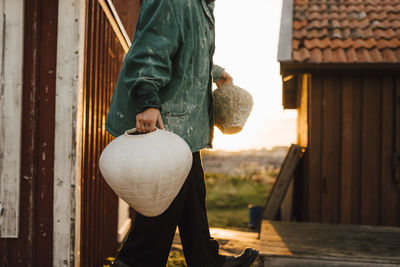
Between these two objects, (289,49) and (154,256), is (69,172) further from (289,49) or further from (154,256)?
(289,49)

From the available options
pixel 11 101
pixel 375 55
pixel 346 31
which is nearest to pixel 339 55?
pixel 375 55

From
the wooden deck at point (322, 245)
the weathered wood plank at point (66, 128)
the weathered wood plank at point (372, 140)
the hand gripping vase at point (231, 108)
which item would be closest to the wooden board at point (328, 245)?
the wooden deck at point (322, 245)

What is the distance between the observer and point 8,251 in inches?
101

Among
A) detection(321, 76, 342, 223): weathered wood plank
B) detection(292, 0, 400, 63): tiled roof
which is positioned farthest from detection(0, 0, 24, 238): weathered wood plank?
detection(321, 76, 342, 223): weathered wood plank

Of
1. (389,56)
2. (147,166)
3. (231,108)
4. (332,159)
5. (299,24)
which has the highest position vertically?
(299,24)

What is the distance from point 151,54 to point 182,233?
954 millimetres

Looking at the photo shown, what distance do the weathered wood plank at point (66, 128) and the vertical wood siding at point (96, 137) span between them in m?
0.21

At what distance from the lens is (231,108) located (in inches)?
91.6

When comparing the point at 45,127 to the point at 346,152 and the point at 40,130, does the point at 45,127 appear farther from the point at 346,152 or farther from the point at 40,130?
the point at 346,152

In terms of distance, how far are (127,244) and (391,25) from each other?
5382 mm

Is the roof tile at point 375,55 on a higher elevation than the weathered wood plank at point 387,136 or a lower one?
higher

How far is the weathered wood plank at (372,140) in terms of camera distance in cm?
556

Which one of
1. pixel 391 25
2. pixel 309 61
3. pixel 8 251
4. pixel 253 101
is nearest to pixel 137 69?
pixel 253 101

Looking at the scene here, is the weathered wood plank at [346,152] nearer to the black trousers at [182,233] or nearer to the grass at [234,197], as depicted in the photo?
the grass at [234,197]
